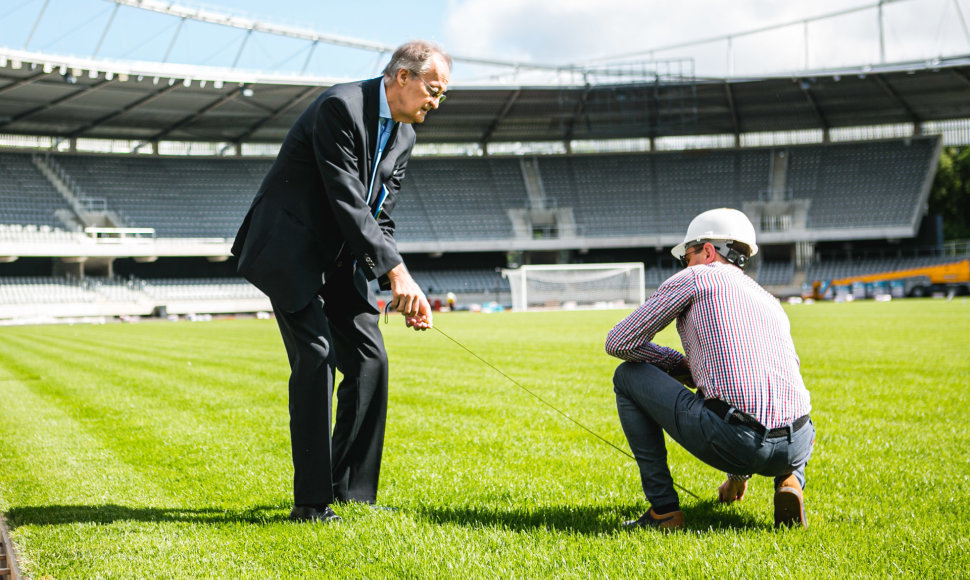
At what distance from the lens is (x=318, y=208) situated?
3.45 metres

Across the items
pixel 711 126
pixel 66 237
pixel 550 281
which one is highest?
pixel 711 126

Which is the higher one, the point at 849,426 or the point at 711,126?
the point at 711,126

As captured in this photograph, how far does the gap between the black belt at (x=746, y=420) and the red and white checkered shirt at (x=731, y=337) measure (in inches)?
0.7

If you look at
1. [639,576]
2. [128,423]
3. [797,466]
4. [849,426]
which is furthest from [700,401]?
[128,423]

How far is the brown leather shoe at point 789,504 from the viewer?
3.14m

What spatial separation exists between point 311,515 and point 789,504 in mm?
1946

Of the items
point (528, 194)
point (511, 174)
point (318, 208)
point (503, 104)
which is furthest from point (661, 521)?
point (511, 174)

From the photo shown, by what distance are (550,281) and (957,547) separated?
43.1m

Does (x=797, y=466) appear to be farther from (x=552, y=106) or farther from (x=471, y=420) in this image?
(x=552, y=106)

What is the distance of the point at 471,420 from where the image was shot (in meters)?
6.57

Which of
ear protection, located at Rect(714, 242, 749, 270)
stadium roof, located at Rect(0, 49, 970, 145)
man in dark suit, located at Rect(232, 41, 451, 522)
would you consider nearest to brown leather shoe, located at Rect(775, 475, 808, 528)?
ear protection, located at Rect(714, 242, 749, 270)

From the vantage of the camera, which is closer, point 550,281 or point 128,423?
point 128,423

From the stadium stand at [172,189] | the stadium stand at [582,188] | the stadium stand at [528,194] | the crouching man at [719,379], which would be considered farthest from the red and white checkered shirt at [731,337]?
the stadium stand at [582,188]

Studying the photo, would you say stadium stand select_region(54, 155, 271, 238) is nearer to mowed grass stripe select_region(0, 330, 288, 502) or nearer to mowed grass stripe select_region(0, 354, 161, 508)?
mowed grass stripe select_region(0, 330, 288, 502)
